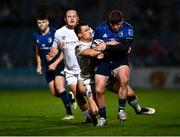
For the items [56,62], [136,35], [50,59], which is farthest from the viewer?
[136,35]

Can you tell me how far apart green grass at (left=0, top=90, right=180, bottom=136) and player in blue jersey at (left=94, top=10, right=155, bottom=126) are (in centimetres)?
57

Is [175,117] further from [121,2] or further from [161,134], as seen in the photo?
[121,2]

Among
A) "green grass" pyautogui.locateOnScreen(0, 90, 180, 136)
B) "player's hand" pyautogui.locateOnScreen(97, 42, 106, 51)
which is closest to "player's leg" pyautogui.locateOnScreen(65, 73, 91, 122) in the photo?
"green grass" pyautogui.locateOnScreen(0, 90, 180, 136)

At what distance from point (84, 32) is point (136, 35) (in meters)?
16.5

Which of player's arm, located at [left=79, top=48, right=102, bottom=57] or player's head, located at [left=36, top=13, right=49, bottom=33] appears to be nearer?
player's arm, located at [left=79, top=48, right=102, bottom=57]

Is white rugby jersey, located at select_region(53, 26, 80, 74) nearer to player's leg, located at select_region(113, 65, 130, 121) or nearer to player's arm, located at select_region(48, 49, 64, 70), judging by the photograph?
player's arm, located at select_region(48, 49, 64, 70)

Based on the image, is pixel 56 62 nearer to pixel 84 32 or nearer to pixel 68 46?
pixel 68 46

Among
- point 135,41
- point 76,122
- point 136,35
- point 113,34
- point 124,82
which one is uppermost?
point 113,34

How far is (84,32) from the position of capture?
13.2m

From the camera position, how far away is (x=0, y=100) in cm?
2231

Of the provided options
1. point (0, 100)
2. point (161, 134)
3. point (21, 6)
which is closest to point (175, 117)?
point (161, 134)

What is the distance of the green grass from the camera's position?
1172cm

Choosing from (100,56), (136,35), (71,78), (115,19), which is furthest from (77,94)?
(136,35)

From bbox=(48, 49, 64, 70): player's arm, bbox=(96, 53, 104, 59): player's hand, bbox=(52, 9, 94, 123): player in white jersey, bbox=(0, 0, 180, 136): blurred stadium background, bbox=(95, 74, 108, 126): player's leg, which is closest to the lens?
bbox=(95, 74, 108, 126): player's leg
